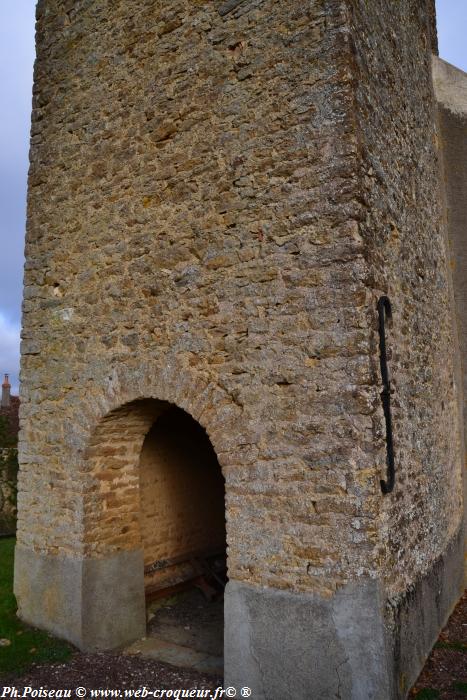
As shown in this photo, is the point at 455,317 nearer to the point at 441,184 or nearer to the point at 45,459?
the point at 441,184

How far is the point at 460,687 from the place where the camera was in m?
4.37

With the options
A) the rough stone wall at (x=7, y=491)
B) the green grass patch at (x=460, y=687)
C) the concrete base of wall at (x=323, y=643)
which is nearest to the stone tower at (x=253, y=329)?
the concrete base of wall at (x=323, y=643)

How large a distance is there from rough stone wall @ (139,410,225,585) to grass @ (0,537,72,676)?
134 cm

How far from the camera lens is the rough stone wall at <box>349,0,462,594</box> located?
14.3ft

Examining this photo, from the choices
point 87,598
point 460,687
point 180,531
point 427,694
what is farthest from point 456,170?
point 87,598

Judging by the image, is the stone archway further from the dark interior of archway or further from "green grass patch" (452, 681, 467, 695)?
"green grass patch" (452, 681, 467, 695)

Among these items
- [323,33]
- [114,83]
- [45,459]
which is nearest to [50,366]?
[45,459]

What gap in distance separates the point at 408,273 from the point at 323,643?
3.17 m

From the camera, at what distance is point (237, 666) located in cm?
420

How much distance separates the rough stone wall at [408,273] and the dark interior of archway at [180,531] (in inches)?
99.5

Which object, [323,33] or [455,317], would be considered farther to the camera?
[455,317]

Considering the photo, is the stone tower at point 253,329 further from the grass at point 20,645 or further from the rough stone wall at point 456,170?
the rough stone wall at point 456,170

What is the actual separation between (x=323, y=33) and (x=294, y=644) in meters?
4.49

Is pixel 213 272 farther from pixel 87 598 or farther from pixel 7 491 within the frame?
pixel 7 491
